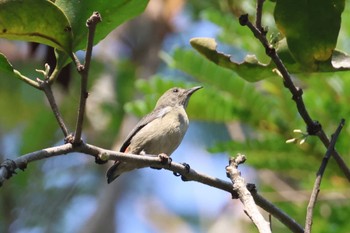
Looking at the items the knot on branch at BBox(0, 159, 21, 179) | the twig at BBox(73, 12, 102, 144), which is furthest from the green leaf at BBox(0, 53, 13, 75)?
the knot on branch at BBox(0, 159, 21, 179)

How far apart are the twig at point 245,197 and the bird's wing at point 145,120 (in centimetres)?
165

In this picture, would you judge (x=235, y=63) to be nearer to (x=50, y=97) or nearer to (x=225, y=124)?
(x=50, y=97)

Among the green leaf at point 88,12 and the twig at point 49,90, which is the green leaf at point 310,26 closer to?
the green leaf at point 88,12

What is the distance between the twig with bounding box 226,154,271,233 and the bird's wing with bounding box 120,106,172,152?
165 cm

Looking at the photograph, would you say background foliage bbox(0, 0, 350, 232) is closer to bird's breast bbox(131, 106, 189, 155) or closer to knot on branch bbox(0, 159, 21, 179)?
bird's breast bbox(131, 106, 189, 155)

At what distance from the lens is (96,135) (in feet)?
17.0

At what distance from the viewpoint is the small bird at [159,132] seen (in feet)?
11.0

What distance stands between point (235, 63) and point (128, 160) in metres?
0.54

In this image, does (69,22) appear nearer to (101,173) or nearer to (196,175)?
(196,175)

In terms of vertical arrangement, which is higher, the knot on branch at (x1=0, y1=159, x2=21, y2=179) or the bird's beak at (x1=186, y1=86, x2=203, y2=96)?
the knot on branch at (x1=0, y1=159, x2=21, y2=179)

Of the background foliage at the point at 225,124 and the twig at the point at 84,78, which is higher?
the twig at the point at 84,78

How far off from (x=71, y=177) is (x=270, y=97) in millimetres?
1382

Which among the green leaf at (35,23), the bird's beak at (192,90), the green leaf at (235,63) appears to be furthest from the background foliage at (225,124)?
the green leaf at (35,23)

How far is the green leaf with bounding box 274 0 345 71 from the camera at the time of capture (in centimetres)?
178
